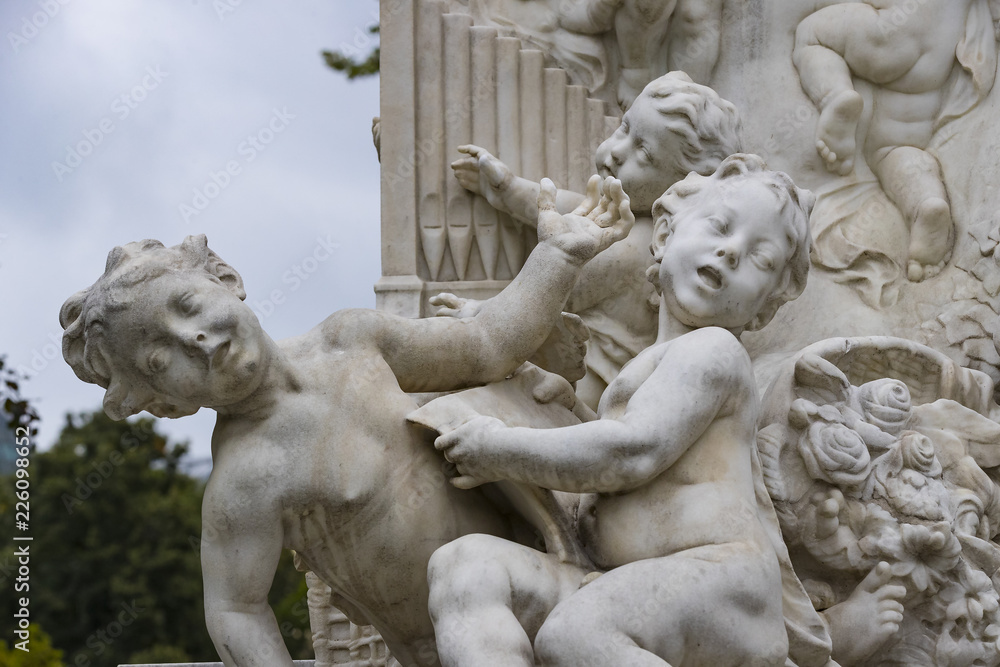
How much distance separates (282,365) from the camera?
10.6 ft

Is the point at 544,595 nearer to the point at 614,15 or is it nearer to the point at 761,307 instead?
→ the point at 761,307

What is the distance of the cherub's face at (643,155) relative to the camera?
13.0ft

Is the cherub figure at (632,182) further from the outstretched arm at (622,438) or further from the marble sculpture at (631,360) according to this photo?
the outstretched arm at (622,438)

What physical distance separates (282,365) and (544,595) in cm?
78

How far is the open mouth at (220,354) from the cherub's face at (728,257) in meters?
1.06

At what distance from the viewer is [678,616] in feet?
9.81

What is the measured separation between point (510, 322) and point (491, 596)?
756mm

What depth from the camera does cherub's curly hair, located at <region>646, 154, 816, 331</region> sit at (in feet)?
11.2

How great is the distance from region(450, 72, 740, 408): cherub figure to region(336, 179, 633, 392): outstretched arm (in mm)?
231

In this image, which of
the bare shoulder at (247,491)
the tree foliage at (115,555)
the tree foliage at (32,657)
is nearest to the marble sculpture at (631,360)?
the bare shoulder at (247,491)

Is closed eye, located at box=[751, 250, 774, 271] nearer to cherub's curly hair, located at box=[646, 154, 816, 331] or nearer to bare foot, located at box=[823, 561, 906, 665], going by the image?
cherub's curly hair, located at box=[646, 154, 816, 331]

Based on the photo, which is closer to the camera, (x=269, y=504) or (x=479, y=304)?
(x=269, y=504)

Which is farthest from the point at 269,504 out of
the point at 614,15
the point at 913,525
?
the point at 614,15

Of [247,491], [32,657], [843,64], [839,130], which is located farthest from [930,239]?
[32,657]
